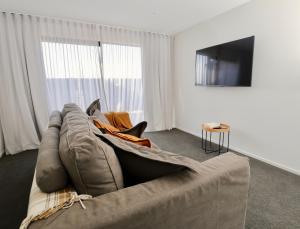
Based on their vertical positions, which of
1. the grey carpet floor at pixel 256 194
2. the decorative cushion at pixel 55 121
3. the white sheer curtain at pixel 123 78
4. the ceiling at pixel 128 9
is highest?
the ceiling at pixel 128 9

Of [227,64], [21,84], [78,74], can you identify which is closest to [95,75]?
[78,74]

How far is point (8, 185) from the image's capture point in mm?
2107

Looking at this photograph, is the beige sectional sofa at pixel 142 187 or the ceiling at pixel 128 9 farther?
the ceiling at pixel 128 9

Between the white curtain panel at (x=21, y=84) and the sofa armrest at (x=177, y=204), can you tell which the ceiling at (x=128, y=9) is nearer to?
the white curtain panel at (x=21, y=84)

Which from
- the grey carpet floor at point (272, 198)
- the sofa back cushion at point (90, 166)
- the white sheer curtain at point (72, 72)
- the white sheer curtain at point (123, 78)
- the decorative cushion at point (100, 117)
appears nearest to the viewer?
the sofa back cushion at point (90, 166)

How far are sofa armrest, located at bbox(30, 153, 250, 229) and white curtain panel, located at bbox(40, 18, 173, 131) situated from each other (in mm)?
3090

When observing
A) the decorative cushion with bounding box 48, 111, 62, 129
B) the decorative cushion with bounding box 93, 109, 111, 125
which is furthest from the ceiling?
the decorative cushion with bounding box 48, 111, 62, 129

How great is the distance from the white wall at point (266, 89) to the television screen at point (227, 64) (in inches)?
4.5

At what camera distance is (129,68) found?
12.8 ft

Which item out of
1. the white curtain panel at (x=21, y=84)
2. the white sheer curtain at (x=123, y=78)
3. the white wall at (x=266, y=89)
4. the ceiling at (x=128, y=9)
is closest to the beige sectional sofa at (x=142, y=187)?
the white wall at (x=266, y=89)

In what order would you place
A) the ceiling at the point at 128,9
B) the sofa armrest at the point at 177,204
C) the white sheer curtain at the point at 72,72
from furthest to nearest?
the white sheer curtain at the point at 72,72
the ceiling at the point at 128,9
the sofa armrest at the point at 177,204

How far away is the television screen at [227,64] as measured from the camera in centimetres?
258

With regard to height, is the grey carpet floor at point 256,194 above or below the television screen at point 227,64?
below

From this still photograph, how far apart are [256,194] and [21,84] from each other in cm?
381
